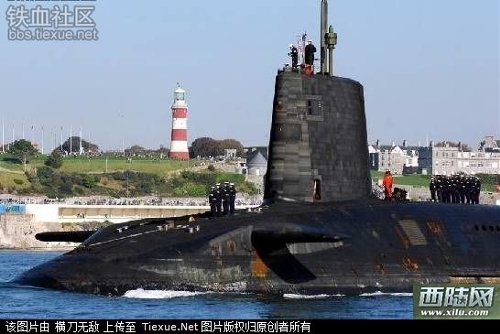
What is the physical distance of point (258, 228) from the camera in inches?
1409

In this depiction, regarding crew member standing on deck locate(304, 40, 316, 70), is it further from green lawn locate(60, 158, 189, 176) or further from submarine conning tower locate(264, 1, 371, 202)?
green lawn locate(60, 158, 189, 176)

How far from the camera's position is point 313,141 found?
3956 centimetres

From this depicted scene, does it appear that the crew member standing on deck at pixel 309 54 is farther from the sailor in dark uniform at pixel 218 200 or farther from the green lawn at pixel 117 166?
the green lawn at pixel 117 166

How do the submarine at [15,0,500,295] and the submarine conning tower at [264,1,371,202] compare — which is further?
the submarine conning tower at [264,1,371,202]

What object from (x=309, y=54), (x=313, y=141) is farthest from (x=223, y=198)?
(x=309, y=54)

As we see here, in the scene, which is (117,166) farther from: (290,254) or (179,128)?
(290,254)

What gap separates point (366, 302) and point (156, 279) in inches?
239

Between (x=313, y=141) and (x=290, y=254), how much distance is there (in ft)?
13.8

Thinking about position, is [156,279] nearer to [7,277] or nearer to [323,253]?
[323,253]

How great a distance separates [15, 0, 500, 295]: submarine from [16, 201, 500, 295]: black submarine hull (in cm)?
3

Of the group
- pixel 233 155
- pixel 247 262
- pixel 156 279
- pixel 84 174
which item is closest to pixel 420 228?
pixel 247 262

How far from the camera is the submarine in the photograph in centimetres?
3597

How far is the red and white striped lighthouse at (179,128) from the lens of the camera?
14712 centimetres

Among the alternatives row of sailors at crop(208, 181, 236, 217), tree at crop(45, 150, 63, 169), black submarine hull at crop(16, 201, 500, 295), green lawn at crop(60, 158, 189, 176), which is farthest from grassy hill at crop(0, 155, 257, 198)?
black submarine hull at crop(16, 201, 500, 295)
